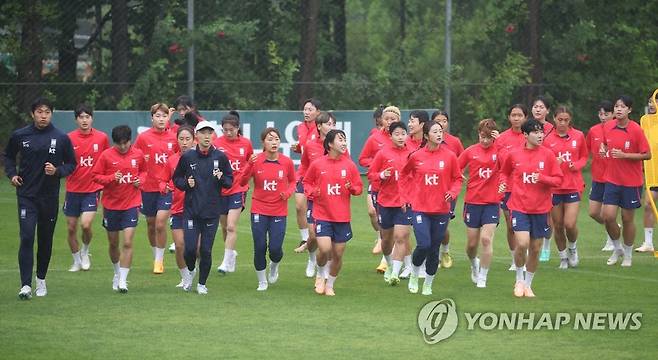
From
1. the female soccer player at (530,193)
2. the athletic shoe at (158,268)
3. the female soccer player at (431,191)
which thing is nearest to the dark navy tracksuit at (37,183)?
the athletic shoe at (158,268)

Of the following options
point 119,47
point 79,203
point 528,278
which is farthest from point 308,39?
point 528,278

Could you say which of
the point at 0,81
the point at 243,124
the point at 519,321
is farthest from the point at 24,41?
the point at 519,321

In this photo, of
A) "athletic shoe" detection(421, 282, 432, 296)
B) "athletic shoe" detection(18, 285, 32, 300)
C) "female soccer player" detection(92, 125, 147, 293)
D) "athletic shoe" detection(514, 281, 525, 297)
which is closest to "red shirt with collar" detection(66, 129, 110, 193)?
"female soccer player" detection(92, 125, 147, 293)

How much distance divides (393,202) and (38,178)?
4.49 meters

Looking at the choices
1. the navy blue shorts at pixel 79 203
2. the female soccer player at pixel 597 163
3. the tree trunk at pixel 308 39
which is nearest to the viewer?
the navy blue shorts at pixel 79 203

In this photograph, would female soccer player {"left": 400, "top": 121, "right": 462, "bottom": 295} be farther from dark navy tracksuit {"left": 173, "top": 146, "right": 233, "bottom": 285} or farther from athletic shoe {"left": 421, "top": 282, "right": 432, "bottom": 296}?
dark navy tracksuit {"left": 173, "top": 146, "right": 233, "bottom": 285}

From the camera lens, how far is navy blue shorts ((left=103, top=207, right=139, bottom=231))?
1617 centimetres

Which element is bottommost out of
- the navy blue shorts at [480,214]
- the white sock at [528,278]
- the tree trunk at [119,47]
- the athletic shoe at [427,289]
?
the athletic shoe at [427,289]

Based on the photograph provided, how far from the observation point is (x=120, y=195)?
53.1 feet

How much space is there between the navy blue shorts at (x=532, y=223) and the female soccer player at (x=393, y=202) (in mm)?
1413

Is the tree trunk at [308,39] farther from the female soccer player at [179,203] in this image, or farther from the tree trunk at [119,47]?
the female soccer player at [179,203]

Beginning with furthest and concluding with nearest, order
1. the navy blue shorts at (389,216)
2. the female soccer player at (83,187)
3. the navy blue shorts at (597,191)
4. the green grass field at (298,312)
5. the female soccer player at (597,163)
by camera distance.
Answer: the navy blue shorts at (597,191), the female soccer player at (597,163), the female soccer player at (83,187), the navy blue shorts at (389,216), the green grass field at (298,312)

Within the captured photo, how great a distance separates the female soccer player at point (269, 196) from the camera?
1620 cm

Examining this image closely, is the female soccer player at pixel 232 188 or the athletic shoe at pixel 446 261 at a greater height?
the female soccer player at pixel 232 188
